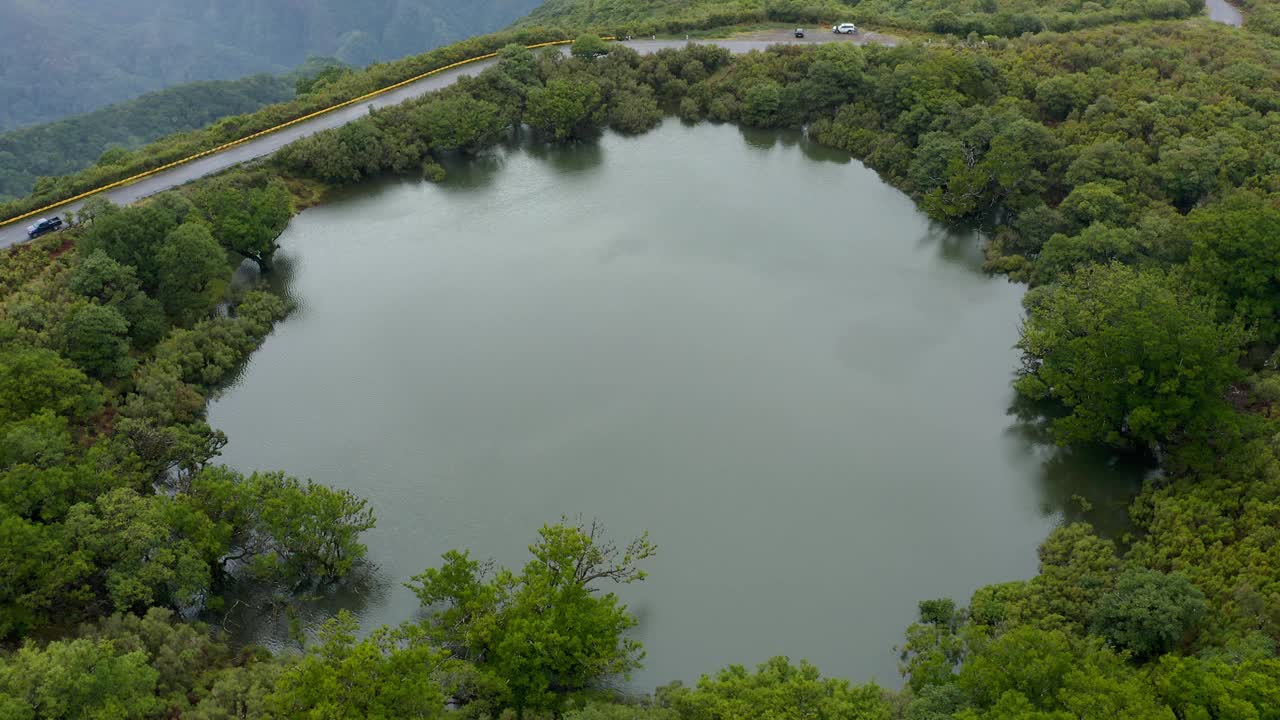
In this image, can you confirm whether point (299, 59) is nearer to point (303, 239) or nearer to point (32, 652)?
point (303, 239)

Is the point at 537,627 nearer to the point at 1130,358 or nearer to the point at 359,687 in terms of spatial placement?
the point at 359,687

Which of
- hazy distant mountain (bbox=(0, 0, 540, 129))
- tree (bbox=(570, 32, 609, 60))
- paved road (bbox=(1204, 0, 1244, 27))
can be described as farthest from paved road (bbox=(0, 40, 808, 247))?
hazy distant mountain (bbox=(0, 0, 540, 129))

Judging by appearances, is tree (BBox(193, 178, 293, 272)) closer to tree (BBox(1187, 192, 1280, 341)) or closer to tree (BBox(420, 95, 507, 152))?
tree (BBox(420, 95, 507, 152))

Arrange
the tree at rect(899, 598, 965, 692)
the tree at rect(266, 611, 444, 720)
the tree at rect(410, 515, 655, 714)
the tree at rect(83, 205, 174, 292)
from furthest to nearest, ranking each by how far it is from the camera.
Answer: the tree at rect(83, 205, 174, 292) → the tree at rect(410, 515, 655, 714) → the tree at rect(899, 598, 965, 692) → the tree at rect(266, 611, 444, 720)

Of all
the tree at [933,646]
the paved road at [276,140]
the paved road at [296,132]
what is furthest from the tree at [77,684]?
the paved road at [296,132]

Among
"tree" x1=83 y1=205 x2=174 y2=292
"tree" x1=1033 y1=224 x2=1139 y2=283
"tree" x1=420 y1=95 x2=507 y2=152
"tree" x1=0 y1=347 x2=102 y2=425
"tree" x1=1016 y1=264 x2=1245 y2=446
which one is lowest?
"tree" x1=1016 y1=264 x2=1245 y2=446

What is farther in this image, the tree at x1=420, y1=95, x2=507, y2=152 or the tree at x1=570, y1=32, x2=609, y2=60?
the tree at x1=570, y1=32, x2=609, y2=60

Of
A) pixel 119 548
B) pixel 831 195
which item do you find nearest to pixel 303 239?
pixel 119 548

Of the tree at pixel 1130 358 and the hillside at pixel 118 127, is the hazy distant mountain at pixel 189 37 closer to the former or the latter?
the hillside at pixel 118 127

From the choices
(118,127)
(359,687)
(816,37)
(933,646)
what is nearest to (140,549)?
(359,687)
